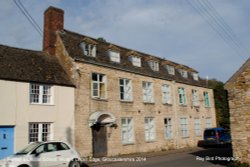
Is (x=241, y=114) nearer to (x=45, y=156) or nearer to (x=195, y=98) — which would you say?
(x=45, y=156)

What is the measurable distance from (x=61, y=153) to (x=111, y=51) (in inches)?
507

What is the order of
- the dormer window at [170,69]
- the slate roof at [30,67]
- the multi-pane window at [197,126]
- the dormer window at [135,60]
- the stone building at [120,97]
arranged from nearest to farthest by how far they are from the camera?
the slate roof at [30,67]
the stone building at [120,97]
the dormer window at [135,60]
the dormer window at [170,69]
the multi-pane window at [197,126]

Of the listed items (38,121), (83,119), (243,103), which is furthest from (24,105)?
(243,103)

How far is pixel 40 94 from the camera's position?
59.3 ft

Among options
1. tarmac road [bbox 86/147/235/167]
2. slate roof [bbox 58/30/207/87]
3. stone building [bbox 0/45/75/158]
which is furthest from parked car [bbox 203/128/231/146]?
stone building [bbox 0/45/75/158]

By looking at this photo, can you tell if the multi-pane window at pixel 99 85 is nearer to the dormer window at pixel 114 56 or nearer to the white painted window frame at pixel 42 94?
the dormer window at pixel 114 56

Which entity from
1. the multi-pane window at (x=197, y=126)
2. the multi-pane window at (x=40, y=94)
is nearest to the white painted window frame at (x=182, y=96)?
the multi-pane window at (x=197, y=126)

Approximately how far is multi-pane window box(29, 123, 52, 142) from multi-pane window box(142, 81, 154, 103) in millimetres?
10262

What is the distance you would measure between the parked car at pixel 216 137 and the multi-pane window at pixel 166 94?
16.9 feet

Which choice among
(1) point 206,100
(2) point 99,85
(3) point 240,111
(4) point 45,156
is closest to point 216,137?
(1) point 206,100

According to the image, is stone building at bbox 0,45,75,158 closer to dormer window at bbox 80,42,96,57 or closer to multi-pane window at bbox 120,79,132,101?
dormer window at bbox 80,42,96,57

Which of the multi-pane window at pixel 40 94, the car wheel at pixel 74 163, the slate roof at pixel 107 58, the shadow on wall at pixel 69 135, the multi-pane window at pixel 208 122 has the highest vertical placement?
the slate roof at pixel 107 58

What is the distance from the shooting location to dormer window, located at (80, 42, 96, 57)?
867 inches

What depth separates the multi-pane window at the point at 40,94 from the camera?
17.8m
